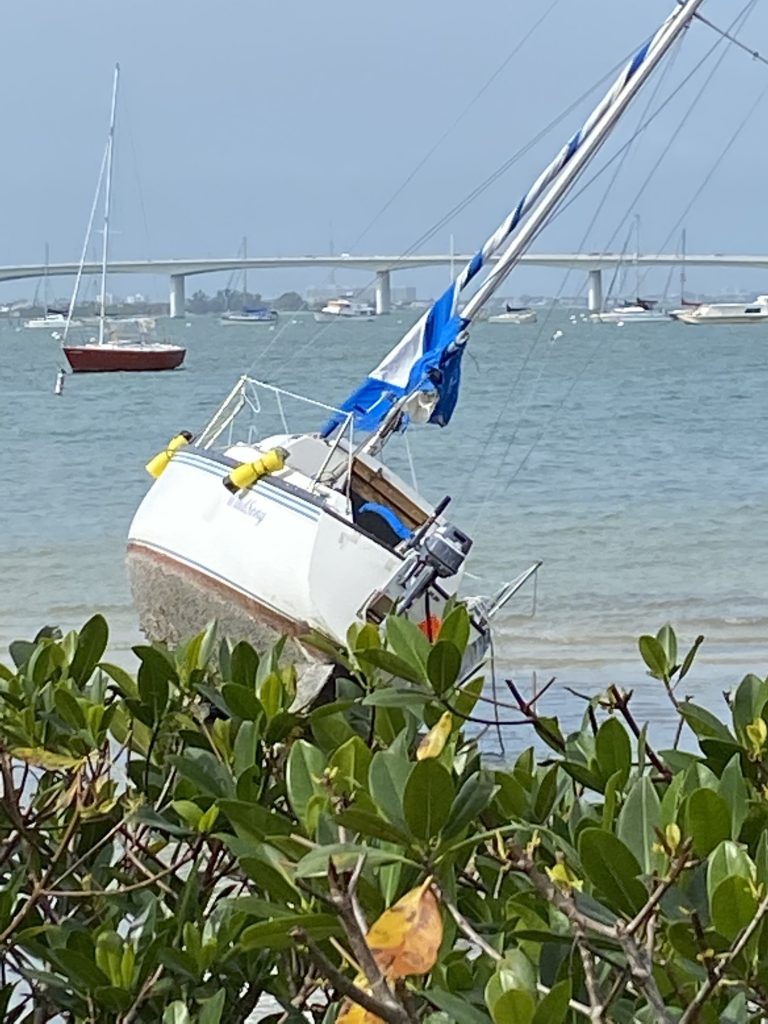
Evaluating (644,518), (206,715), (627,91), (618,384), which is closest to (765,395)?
(618,384)

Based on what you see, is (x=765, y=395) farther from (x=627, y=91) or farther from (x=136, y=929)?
(x=136, y=929)

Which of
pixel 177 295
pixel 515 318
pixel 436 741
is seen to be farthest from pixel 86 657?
pixel 515 318

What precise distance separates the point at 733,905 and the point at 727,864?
43 millimetres

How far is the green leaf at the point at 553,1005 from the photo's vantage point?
45.5 inches

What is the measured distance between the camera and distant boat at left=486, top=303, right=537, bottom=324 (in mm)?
98812

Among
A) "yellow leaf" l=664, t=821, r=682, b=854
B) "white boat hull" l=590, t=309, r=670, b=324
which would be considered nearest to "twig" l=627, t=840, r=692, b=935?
"yellow leaf" l=664, t=821, r=682, b=854

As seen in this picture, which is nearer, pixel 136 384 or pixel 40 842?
pixel 40 842

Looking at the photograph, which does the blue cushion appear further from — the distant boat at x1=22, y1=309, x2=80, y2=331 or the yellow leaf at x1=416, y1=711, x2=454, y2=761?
the distant boat at x1=22, y1=309, x2=80, y2=331

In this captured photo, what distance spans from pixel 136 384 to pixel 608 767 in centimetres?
4450

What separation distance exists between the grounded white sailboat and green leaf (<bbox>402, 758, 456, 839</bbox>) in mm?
5932

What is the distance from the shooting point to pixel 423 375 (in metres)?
9.62

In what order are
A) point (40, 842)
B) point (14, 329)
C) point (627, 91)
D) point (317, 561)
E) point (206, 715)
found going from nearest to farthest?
1. point (40, 842)
2. point (206, 715)
3. point (317, 561)
4. point (627, 91)
5. point (14, 329)

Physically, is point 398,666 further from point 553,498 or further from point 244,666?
point 553,498

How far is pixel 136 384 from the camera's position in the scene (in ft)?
149
